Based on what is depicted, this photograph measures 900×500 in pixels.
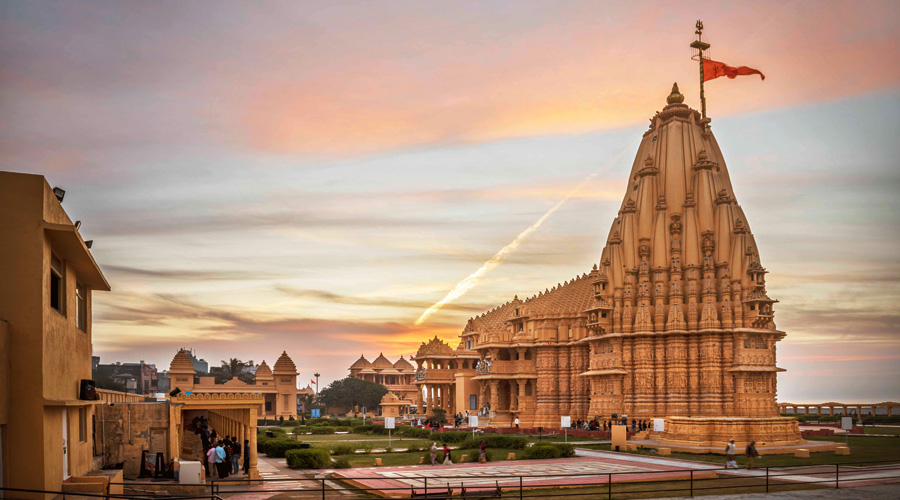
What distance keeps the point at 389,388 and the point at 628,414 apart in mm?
72689

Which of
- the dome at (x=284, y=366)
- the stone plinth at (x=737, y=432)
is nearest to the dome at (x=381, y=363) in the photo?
the dome at (x=284, y=366)

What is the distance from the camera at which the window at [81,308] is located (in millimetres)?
22695

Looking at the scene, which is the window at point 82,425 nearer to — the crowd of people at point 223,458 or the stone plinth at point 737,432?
the crowd of people at point 223,458

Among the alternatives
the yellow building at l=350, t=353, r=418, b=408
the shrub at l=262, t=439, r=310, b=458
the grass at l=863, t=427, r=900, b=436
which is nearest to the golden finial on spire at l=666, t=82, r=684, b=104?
the grass at l=863, t=427, r=900, b=436

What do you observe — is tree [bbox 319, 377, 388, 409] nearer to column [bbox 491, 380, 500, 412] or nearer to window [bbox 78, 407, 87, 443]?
column [bbox 491, 380, 500, 412]

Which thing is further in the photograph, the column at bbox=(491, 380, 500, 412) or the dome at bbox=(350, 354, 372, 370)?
the dome at bbox=(350, 354, 372, 370)

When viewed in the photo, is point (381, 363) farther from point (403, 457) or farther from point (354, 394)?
point (403, 457)

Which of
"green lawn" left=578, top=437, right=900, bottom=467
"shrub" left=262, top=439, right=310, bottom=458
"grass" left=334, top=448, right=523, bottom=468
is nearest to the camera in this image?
"green lawn" left=578, top=437, right=900, bottom=467

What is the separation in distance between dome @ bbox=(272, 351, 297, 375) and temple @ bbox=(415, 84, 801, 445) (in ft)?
121

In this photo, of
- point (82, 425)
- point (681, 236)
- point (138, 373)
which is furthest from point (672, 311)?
point (138, 373)

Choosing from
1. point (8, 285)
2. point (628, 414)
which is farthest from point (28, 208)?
point (628, 414)

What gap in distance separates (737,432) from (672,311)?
15531 millimetres

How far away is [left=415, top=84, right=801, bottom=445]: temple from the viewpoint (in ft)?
173

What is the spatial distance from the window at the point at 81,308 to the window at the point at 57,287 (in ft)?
9.70
